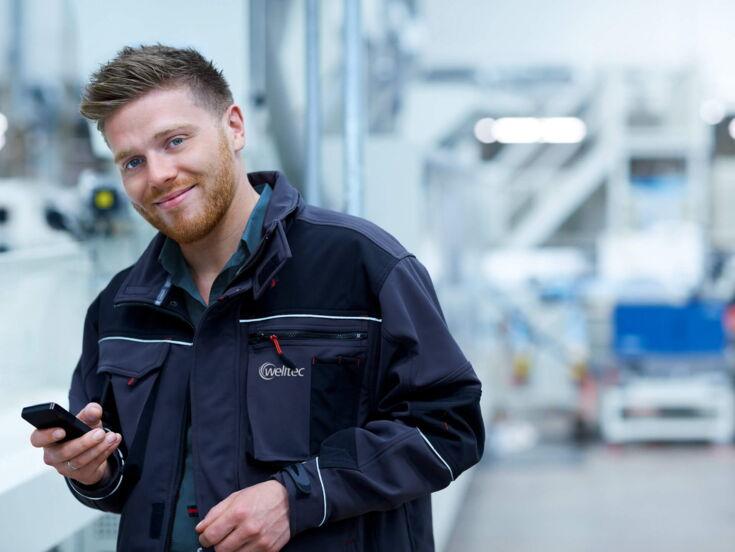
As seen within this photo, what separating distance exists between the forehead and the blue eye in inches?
1.2

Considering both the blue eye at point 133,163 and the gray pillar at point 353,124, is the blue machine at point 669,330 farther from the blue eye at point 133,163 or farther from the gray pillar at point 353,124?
the blue eye at point 133,163

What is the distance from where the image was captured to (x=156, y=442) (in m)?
1.26

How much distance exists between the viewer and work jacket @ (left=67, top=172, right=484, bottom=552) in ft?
3.93

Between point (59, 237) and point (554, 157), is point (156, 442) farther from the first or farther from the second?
point (554, 157)

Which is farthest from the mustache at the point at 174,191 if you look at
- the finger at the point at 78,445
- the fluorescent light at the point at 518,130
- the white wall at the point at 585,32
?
the fluorescent light at the point at 518,130

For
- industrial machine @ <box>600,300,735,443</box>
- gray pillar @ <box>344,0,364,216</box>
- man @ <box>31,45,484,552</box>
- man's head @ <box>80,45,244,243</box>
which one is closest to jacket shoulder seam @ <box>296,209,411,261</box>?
man @ <box>31,45,484,552</box>

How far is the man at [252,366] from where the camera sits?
1.20m

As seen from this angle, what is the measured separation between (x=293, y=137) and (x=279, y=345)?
1.98 meters

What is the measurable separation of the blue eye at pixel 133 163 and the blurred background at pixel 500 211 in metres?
0.66

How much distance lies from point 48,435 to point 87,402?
207 mm

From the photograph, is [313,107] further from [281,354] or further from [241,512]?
[241,512]

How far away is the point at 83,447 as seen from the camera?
1.19 m

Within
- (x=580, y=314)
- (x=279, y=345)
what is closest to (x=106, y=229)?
(x=279, y=345)

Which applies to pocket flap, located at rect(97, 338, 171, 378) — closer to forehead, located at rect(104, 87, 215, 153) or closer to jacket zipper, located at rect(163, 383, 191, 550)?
jacket zipper, located at rect(163, 383, 191, 550)
